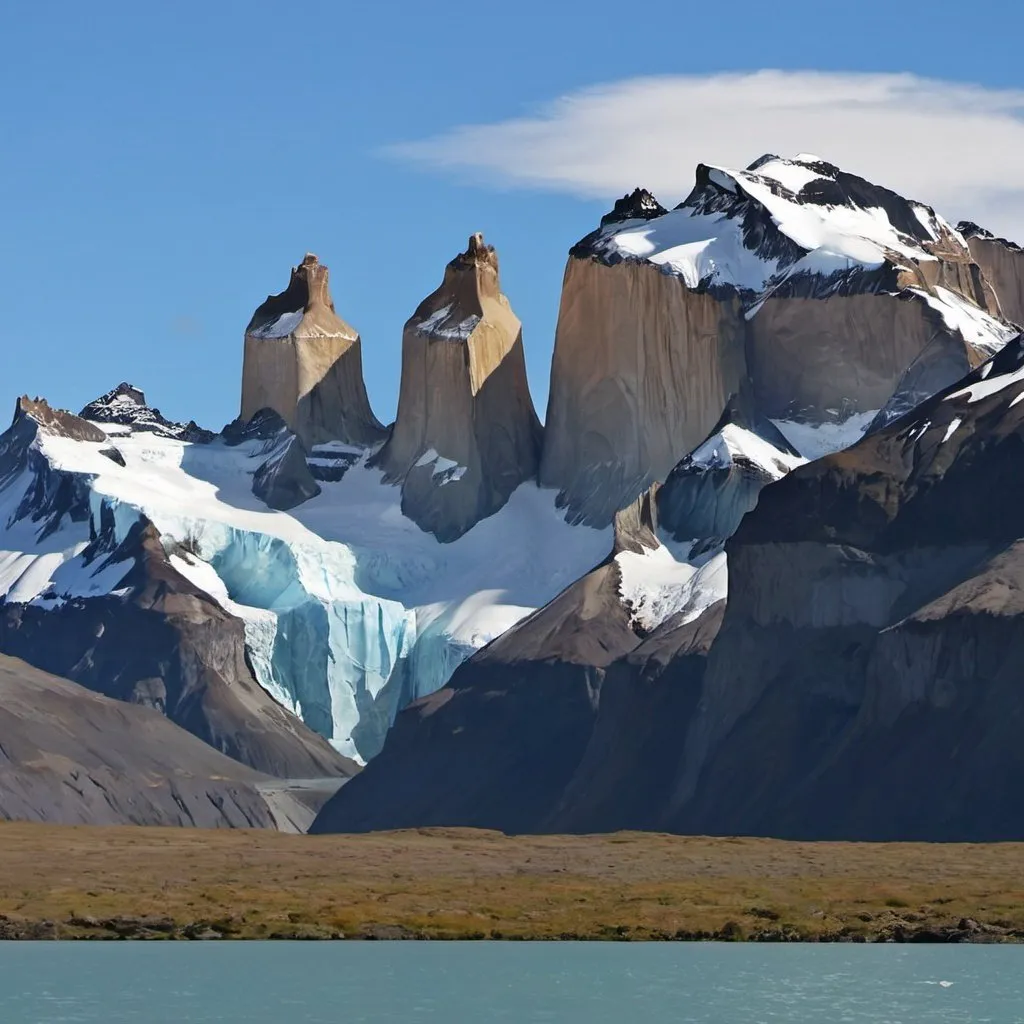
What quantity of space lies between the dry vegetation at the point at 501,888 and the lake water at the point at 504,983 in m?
3.39

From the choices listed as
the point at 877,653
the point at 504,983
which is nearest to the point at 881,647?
the point at 877,653

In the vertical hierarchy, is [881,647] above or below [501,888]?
above

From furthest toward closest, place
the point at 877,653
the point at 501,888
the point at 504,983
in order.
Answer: the point at 877,653 < the point at 501,888 < the point at 504,983

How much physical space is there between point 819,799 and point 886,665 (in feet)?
24.7

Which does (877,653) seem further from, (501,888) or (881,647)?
(501,888)

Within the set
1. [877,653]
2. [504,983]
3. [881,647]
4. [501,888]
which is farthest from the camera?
[877,653]

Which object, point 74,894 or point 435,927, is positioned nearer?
point 435,927

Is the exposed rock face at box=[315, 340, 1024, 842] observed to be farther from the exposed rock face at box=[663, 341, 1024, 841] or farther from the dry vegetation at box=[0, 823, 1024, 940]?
the dry vegetation at box=[0, 823, 1024, 940]

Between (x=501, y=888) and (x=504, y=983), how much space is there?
95.6 ft

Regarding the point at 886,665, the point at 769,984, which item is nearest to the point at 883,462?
the point at 886,665

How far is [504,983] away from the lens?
94.7 metres

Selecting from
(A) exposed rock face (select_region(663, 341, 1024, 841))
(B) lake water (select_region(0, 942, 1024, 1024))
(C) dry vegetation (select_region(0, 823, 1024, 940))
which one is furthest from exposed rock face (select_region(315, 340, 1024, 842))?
(B) lake water (select_region(0, 942, 1024, 1024))

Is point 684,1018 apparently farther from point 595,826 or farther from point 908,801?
point 595,826

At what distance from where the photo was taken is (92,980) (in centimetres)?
9469
